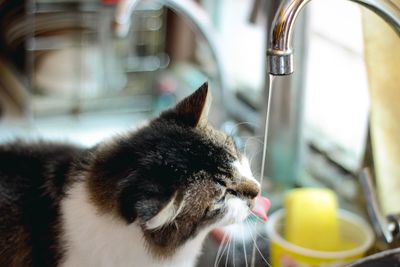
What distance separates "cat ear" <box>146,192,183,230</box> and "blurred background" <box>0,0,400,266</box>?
490mm

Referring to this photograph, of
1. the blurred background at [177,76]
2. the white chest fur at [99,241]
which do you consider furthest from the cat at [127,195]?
the blurred background at [177,76]

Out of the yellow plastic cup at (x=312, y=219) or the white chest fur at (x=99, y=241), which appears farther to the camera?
the yellow plastic cup at (x=312, y=219)

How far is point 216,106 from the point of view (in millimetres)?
1571

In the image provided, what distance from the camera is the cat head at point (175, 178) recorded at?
0.88 metres

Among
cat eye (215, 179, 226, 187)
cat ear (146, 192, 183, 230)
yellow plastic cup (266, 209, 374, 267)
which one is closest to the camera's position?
cat ear (146, 192, 183, 230)

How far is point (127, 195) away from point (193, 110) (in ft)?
0.68

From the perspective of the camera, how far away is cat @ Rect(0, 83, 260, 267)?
0.93 meters

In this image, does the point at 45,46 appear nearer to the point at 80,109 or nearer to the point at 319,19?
the point at 80,109

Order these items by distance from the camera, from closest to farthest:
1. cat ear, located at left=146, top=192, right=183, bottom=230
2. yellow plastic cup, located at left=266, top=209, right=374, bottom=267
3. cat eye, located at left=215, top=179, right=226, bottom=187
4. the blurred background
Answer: cat ear, located at left=146, top=192, right=183, bottom=230
cat eye, located at left=215, top=179, right=226, bottom=187
yellow plastic cup, located at left=266, top=209, right=374, bottom=267
the blurred background

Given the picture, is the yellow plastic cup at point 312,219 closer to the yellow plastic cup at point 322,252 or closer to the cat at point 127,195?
the yellow plastic cup at point 322,252

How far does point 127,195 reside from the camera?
2.94 feet

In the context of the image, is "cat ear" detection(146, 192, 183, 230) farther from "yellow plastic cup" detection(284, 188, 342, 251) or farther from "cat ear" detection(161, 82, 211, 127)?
"yellow plastic cup" detection(284, 188, 342, 251)

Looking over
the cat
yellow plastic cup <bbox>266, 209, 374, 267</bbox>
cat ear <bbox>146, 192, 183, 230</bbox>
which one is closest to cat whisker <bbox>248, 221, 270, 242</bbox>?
yellow plastic cup <bbox>266, 209, 374, 267</bbox>

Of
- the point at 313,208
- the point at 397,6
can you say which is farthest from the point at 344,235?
the point at 397,6
